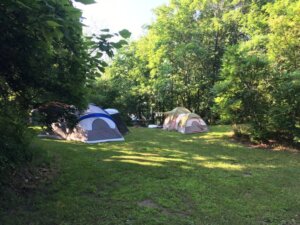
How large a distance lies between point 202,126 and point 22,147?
35.7 ft

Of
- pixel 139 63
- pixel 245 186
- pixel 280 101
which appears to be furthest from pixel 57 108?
pixel 139 63

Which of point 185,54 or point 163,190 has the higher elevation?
point 185,54

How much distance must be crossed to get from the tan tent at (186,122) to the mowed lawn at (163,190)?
5870mm

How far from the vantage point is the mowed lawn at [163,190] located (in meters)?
4.25

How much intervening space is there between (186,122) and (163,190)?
32.5 ft

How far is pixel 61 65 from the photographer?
5160 mm

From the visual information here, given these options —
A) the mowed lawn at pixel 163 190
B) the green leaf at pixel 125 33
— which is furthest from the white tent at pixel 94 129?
the green leaf at pixel 125 33

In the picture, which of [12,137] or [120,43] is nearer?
[120,43]

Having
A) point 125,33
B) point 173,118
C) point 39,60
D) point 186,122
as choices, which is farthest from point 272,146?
point 125,33

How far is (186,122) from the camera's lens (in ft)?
49.9

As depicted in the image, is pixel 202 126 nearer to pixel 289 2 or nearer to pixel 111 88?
pixel 289 2

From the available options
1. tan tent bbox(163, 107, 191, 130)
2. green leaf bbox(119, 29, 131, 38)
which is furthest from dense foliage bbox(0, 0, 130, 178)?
tan tent bbox(163, 107, 191, 130)

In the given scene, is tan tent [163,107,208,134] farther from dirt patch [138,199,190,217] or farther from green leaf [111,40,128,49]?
green leaf [111,40,128,49]

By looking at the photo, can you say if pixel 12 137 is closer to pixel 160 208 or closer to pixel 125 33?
pixel 160 208
